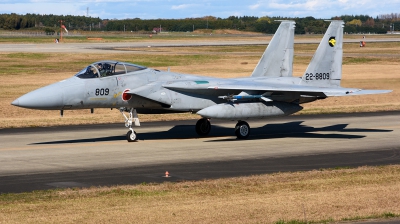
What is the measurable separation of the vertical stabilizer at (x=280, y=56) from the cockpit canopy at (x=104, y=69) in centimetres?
582

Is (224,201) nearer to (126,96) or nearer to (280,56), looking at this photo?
(126,96)

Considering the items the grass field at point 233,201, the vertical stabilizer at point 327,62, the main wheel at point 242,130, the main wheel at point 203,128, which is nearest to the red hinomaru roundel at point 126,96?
the main wheel at point 203,128

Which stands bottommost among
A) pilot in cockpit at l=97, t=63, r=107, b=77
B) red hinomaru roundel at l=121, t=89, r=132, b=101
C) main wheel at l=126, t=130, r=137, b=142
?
main wheel at l=126, t=130, r=137, b=142

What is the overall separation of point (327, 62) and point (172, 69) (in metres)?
34.1

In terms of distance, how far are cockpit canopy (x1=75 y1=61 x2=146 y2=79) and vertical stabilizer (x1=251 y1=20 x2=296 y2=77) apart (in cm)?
582

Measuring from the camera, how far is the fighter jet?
21562mm

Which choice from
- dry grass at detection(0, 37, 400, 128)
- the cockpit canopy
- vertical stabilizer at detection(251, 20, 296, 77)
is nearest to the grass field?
the cockpit canopy

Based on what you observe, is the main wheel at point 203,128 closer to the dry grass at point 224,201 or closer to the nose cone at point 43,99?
the nose cone at point 43,99

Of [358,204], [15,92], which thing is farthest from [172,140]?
[15,92]

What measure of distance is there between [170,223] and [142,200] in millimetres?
2222

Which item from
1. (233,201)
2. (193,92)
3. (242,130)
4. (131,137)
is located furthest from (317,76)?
(233,201)

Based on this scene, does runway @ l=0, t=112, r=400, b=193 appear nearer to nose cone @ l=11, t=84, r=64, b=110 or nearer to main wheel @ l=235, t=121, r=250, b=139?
main wheel @ l=235, t=121, r=250, b=139

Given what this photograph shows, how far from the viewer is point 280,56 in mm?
26125

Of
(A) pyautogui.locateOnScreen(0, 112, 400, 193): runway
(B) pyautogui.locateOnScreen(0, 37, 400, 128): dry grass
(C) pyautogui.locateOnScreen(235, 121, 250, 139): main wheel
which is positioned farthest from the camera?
(B) pyautogui.locateOnScreen(0, 37, 400, 128): dry grass
